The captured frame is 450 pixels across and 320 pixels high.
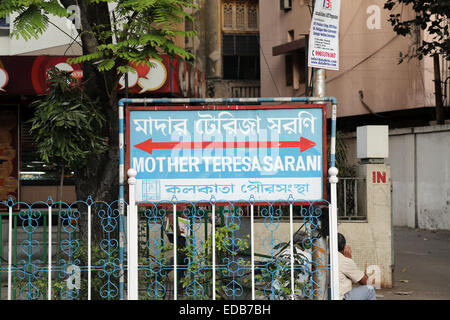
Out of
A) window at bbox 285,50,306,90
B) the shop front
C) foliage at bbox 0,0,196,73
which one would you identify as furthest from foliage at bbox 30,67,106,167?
window at bbox 285,50,306,90


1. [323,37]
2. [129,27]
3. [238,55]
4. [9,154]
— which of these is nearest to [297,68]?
[238,55]

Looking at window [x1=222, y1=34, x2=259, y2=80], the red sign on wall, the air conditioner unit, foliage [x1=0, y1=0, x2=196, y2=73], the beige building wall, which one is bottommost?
the red sign on wall

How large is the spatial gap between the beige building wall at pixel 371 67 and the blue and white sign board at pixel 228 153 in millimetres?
14556

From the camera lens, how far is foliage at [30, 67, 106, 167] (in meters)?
7.54

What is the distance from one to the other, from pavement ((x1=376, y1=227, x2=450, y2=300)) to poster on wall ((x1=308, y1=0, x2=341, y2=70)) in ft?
11.3

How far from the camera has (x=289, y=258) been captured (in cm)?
722

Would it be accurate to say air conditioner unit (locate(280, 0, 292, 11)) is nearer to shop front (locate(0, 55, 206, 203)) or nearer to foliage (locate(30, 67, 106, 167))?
shop front (locate(0, 55, 206, 203))

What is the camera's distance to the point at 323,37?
30.3 ft

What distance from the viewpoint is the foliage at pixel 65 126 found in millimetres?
7543

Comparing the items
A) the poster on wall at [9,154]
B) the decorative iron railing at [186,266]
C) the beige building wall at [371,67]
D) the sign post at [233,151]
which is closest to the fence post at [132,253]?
the decorative iron railing at [186,266]

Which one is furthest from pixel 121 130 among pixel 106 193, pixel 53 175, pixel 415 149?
pixel 415 149

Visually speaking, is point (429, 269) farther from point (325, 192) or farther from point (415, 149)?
point (415, 149)

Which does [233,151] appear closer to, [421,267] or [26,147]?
[421,267]

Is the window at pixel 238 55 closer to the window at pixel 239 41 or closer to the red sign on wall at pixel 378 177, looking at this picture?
the window at pixel 239 41
